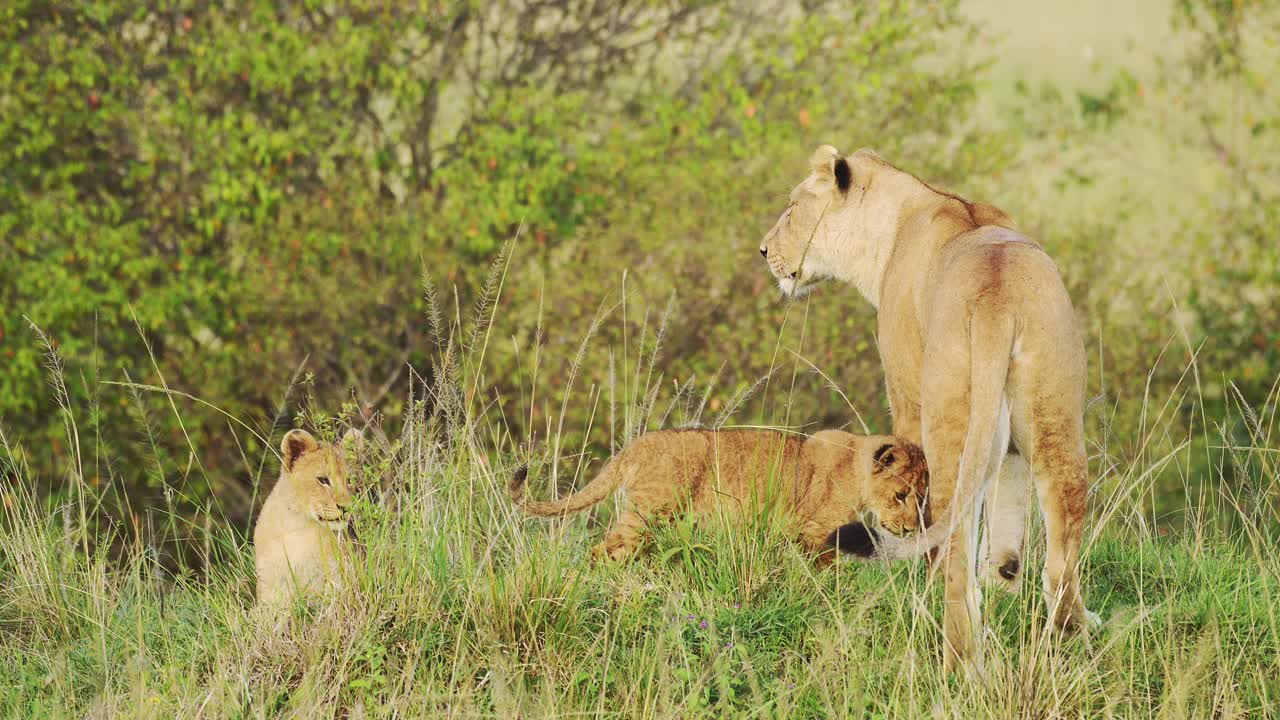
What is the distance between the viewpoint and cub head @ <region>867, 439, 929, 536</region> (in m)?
5.06

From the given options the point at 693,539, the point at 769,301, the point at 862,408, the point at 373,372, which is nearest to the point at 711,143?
the point at 769,301

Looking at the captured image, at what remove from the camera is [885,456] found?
5035mm

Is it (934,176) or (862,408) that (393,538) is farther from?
(934,176)

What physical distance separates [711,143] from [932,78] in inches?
75.2

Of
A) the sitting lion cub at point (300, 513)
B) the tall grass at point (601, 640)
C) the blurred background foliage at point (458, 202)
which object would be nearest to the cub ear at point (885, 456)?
the tall grass at point (601, 640)

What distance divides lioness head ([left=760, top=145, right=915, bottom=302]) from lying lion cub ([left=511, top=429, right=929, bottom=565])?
2.14 ft

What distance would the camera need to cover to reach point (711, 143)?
34.6ft

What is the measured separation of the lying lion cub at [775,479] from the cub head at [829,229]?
26.0 inches

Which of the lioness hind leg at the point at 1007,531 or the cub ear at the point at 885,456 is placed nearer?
the lioness hind leg at the point at 1007,531

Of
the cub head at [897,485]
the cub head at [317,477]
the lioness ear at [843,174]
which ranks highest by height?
the lioness ear at [843,174]

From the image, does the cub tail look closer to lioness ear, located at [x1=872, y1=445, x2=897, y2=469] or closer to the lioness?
lioness ear, located at [x1=872, y1=445, x2=897, y2=469]

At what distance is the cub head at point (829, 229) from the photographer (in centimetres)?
538

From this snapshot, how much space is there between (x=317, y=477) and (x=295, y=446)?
0.16 m

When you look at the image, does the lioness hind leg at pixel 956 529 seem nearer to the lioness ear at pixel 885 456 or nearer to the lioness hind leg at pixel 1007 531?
the lioness hind leg at pixel 1007 531
